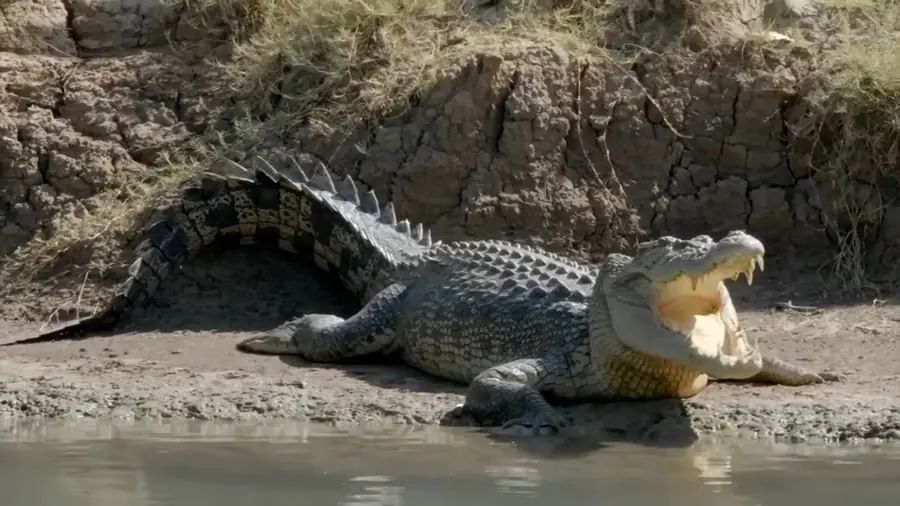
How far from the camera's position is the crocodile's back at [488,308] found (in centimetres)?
688

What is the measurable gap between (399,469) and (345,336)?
2.61 metres

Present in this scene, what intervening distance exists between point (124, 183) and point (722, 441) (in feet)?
15.7

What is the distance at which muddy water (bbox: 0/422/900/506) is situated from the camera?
4.62m

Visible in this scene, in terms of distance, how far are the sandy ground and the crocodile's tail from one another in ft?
0.48

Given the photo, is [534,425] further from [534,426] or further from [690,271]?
[690,271]

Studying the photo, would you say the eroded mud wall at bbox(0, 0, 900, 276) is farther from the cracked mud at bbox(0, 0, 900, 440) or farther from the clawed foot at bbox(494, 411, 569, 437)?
the clawed foot at bbox(494, 411, 569, 437)

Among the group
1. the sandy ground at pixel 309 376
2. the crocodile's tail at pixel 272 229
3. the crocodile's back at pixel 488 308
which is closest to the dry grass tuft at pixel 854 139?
the sandy ground at pixel 309 376

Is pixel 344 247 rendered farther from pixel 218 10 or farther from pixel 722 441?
pixel 722 441

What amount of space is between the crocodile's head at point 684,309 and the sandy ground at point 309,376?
0.27m

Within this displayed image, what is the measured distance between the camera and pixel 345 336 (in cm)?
767

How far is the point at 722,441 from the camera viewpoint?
5801mm

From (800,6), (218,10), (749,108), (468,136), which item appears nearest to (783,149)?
(749,108)

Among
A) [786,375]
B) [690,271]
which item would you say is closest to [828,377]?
[786,375]

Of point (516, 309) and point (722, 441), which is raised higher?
point (516, 309)
